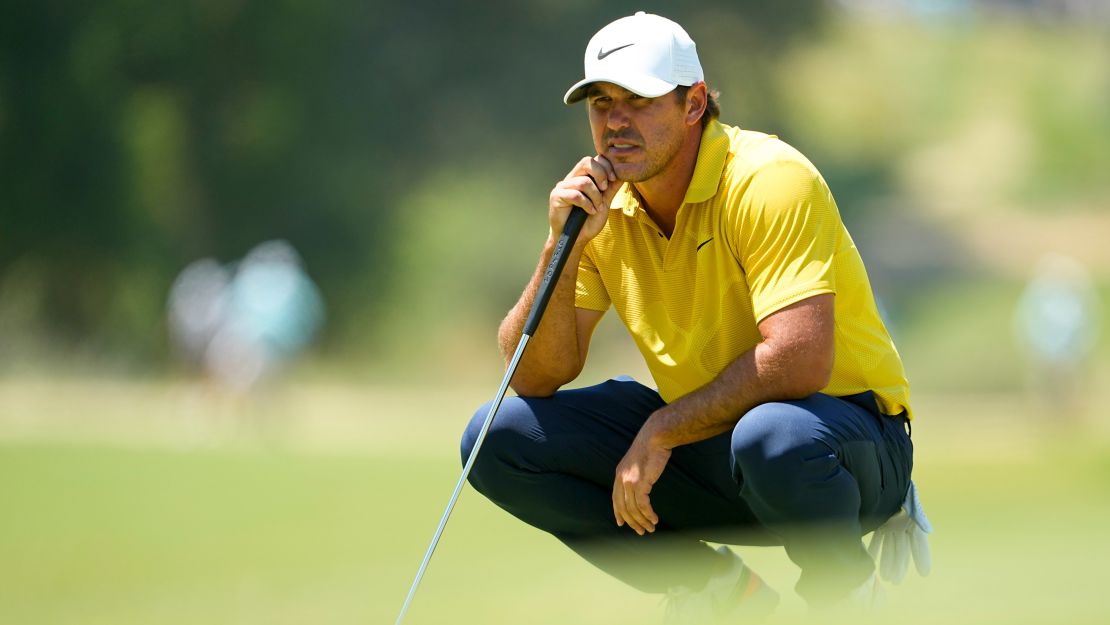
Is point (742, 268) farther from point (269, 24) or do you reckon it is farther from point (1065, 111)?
point (1065, 111)

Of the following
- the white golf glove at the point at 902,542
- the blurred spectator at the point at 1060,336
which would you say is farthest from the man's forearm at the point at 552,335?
the blurred spectator at the point at 1060,336

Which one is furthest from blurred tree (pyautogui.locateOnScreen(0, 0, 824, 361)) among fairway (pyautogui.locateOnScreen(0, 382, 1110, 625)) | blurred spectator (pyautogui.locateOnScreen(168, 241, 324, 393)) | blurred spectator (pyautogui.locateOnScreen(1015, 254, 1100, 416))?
blurred spectator (pyautogui.locateOnScreen(1015, 254, 1100, 416))

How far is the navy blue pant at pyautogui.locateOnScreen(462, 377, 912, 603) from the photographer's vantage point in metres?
3.54

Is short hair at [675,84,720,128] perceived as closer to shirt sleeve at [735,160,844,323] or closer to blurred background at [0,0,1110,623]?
shirt sleeve at [735,160,844,323]

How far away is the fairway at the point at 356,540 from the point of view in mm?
4626

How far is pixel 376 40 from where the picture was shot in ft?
110

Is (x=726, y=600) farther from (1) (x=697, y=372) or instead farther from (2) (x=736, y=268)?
(2) (x=736, y=268)

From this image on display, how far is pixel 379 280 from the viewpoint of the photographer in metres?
32.2

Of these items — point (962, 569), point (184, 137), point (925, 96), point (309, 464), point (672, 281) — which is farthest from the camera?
point (925, 96)

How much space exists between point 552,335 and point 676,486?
492 millimetres

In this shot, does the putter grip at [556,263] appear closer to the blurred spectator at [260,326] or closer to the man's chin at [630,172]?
the man's chin at [630,172]

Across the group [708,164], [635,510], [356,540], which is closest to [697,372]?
[635,510]

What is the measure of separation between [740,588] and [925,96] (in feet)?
150

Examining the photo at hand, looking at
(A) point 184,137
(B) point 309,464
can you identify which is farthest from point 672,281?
(A) point 184,137
